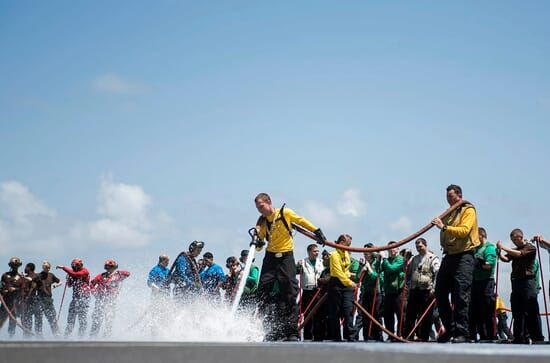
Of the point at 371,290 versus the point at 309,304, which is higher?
the point at 371,290

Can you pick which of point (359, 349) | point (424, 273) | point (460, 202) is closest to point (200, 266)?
point (424, 273)

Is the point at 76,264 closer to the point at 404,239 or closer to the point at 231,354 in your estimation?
the point at 404,239

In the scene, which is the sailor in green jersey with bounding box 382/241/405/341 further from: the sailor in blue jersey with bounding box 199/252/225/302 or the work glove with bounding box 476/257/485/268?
the sailor in blue jersey with bounding box 199/252/225/302

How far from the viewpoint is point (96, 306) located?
1758 cm

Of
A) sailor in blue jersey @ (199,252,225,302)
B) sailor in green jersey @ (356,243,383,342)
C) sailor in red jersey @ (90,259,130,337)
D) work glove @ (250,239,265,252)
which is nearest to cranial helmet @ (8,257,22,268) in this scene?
sailor in red jersey @ (90,259,130,337)

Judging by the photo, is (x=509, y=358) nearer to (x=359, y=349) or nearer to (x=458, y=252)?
(x=359, y=349)

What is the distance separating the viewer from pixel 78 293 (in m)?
18.0

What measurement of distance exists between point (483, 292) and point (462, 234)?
425 centimetres

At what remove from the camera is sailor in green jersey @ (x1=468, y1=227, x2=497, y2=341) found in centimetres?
1337

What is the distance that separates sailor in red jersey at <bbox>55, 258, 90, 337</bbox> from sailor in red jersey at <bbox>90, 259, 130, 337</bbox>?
0.25 m

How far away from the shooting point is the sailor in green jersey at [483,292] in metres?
13.4

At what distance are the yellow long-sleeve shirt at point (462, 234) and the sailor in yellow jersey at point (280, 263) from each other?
1746mm

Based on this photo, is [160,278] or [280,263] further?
[160,278]

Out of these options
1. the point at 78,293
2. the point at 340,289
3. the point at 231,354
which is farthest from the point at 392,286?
the point at 231,354
